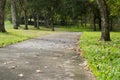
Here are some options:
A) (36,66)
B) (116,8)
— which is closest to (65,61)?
(36,66)

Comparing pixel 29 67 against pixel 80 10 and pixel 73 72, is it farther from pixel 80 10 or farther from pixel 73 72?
pixel 80 10

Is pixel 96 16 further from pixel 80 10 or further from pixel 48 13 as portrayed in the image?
pixel 48 13

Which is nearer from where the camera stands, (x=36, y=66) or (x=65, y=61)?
(x=36, y=66)

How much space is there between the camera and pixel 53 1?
5166 cm

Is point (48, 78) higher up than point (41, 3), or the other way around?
point (41, 3)

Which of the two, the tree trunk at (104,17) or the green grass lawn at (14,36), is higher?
the tree trunk at (104,17)

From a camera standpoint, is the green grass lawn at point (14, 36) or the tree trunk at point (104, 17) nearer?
the green grass lawn at point (14, 36)

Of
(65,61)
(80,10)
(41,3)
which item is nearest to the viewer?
(65,61)

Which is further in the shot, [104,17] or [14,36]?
[14,36]

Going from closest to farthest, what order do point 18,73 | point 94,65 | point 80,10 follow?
point 18,73
point 94,65
point 80,10

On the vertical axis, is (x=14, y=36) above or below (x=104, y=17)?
below

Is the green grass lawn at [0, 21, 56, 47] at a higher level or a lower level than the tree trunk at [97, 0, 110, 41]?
lower

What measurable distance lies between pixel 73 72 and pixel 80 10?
4589 centimetres

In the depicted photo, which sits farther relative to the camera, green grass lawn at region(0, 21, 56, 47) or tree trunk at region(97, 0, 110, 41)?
tree trunk at region(97, 0, 110, 41)
